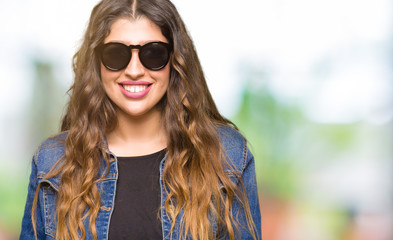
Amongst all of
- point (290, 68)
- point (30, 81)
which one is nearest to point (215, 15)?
point (290, 68)

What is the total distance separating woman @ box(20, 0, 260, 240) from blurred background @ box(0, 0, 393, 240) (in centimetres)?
141

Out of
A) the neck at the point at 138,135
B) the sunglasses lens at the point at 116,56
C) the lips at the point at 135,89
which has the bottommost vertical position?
the neck at the point at 138,135

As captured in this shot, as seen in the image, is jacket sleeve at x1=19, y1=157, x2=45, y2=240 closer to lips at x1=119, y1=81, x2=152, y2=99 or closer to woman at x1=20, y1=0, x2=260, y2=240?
woman at x1=20, y1=0, x2=260, y2=240

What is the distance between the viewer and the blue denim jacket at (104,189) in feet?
7.04

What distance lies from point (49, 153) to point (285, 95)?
2103 millimetres

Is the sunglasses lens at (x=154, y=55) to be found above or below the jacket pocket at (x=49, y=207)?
above

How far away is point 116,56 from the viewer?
2121 millimetres

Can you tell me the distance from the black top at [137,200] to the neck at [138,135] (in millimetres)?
51

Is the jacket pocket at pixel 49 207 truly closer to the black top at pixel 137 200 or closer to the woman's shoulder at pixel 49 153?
the woman's shoulder at pixel 49 153

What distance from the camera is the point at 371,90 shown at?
152 inches

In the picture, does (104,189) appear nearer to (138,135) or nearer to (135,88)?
(138,135)

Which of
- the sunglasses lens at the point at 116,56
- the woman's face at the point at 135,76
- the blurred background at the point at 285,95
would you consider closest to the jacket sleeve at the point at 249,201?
the woman's face at the point at 135,76

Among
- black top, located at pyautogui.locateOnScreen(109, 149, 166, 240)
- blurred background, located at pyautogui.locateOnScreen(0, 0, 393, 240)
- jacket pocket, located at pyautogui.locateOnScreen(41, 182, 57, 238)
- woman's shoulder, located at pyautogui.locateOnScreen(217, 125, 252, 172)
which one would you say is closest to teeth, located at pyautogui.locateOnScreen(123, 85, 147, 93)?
black top, located at pyautogui.locateOnScreen(109, 149, 166, 240)

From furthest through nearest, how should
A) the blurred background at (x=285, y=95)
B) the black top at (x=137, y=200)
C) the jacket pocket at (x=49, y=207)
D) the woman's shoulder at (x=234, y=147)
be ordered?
the blurred background at (x=285, y=95) < the woman's shoulder at (x=234, y=147) < the jacket pocket at (x=49, y=207) < the black top at (x=137, y=200)
